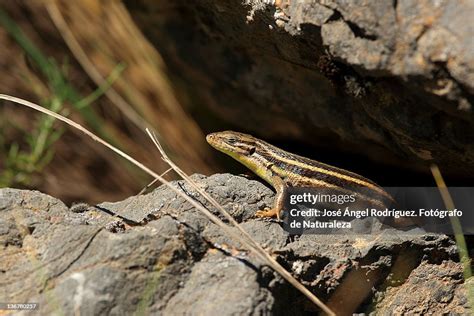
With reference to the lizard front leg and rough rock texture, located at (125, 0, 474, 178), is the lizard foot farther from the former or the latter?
rough rock texture, located at (125, 0, 474, 178)

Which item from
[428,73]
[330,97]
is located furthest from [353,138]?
[428,73]

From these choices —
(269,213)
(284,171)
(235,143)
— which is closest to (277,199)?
(269,213)

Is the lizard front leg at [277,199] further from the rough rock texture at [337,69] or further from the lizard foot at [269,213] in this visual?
the rough rock texture at [337,69]

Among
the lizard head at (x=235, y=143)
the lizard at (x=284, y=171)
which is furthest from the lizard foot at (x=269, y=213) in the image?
the lizard head at (x=235, y=143)

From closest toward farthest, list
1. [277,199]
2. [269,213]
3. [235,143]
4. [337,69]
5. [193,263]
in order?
[193,263], [337,69], [269,213], [277,199], [235,143]

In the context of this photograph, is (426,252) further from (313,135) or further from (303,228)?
(313,135)

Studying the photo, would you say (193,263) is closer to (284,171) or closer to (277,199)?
(277,199)

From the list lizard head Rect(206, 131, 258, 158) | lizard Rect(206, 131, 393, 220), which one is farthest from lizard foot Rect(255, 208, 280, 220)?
lizard head Rect(206, 131, 258, 158)
